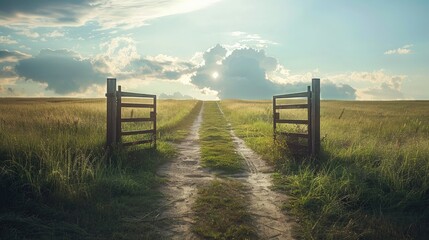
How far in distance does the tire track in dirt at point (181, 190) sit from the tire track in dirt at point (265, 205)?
1087 millimetres

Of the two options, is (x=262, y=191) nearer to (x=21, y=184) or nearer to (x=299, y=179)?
(x=299, y=179)

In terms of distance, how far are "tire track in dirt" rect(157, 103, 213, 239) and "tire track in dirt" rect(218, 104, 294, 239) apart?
3.56ft

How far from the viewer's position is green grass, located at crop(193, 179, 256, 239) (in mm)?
5449

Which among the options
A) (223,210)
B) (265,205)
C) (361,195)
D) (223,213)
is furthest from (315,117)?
(223,213)

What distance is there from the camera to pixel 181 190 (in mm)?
7805

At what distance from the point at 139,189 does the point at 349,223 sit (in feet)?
13.7

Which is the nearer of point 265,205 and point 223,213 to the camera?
point 223,213

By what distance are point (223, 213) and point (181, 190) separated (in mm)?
1814

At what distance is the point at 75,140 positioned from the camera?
33.9ft

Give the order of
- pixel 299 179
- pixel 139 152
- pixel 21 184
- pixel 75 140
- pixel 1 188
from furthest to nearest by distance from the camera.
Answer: pixel 139 152
pixel 75 140
pixel 299 179
pixel 21 184
pixel 1 188

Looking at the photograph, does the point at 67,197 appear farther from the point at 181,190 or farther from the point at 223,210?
the point at 223,210

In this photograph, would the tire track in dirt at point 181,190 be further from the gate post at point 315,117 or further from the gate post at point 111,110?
the gate post at point 315,117

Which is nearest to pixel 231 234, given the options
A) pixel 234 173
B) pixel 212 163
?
pixel 234 173

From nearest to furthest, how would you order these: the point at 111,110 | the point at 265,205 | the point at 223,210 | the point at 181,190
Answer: the point at 223,210, the point at 265,205, the point at 181,190, the point at 111,110
